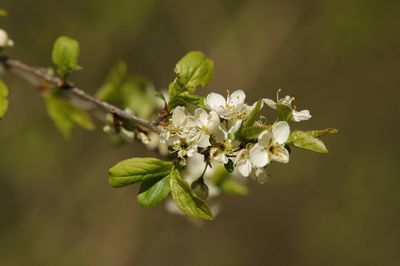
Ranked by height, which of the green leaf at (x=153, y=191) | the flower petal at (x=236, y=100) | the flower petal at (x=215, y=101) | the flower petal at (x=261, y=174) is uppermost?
the flower petal at (x=236, y=100)

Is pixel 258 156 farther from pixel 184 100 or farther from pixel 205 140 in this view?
pixel 184 100

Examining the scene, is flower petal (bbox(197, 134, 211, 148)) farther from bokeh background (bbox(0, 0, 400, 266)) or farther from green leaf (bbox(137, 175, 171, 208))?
bokeh background (bbox(0, 0, 400, 266))

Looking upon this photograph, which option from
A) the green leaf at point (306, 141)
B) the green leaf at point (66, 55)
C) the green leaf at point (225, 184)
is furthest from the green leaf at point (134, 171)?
the green leaf at point (225, 184)

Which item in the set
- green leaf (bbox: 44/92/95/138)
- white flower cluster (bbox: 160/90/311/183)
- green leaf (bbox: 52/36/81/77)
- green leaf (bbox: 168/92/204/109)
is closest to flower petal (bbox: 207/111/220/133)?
white flower cluster (bbox: 160/90/311/183)

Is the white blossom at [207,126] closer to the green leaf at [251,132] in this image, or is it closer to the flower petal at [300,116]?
the green leaf at [251,132]

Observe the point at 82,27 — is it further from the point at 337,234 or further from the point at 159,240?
the point at 337,234

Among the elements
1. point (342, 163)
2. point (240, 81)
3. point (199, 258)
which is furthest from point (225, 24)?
point (199, 258)
